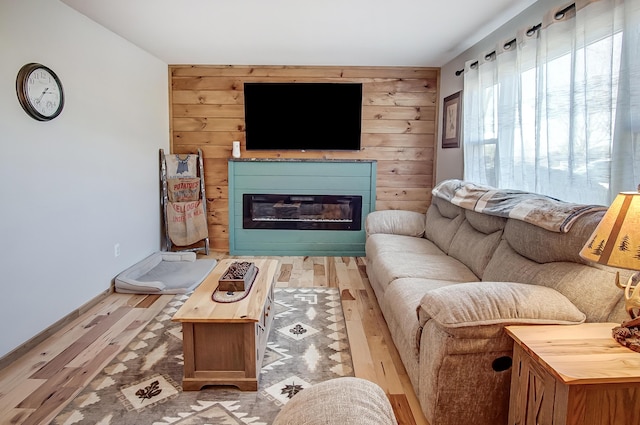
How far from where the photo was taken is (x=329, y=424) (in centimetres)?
78

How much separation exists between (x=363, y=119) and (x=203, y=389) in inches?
143

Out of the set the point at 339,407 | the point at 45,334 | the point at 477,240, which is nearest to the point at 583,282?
the point at 477,240

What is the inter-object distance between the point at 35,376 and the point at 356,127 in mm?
3848

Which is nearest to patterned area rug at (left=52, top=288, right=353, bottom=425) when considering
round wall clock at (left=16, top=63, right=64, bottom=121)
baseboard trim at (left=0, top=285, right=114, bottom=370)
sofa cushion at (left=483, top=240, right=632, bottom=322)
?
baseboard trim at (left=0, top=285, right=114, bottom=370)

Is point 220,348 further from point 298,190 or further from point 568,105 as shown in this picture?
point 298,190

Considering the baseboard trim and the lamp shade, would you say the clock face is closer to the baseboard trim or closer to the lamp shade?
the baseboard trim

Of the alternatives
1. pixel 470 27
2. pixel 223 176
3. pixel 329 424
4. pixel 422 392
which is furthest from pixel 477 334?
pixel 223 176

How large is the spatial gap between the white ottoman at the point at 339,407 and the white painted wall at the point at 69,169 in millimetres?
2340

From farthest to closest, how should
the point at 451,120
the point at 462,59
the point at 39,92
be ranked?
the point at 451,120 → the point at 462,59 → the point at 39,92

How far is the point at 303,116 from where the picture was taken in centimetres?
475

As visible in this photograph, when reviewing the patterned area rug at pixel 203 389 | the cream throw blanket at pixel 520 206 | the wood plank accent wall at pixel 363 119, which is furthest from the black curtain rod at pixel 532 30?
the patterned area rug at pixel 203 389

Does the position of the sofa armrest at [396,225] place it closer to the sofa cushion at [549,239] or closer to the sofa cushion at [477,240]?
the sofa cushion at [477,240]

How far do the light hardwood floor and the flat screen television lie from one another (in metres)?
1.85

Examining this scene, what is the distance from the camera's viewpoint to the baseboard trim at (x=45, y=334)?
2.36 m
